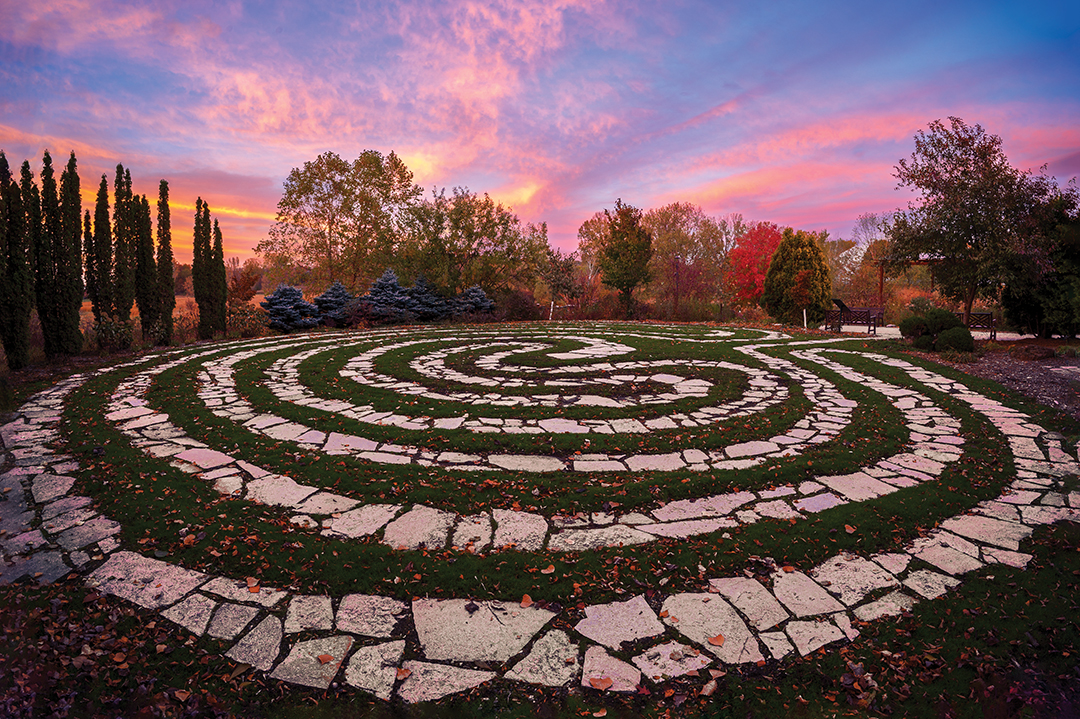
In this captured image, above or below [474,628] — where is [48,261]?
above

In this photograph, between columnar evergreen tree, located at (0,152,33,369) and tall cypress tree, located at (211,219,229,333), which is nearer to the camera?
columnar evergreen tree, located at (0,152,33,369)

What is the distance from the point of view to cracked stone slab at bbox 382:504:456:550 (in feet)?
8.79

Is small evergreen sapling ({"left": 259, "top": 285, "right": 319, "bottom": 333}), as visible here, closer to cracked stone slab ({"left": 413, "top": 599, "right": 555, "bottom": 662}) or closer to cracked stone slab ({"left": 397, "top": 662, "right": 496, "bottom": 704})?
cracked stone slab ({"left": 413, "top": 599, "right": 555, "bottom": 662})

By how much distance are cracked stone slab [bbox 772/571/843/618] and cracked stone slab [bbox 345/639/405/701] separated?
1697 mm

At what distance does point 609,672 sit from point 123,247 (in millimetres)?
12285

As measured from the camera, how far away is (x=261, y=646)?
75.0 inches

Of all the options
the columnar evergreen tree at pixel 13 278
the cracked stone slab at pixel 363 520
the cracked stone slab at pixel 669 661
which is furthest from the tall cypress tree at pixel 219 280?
the cracked stone slab at pixel 669 661

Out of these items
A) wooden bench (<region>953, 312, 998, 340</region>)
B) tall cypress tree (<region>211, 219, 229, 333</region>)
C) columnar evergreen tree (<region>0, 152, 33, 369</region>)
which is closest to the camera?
columnar evergreen tree (<region>0, 152, 33, 369</region>)

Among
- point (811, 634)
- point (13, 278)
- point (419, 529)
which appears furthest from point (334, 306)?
point (811, 634)

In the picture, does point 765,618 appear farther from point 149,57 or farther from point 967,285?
point 967,285

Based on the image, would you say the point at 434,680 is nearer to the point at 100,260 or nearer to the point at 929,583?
the point at 929,583

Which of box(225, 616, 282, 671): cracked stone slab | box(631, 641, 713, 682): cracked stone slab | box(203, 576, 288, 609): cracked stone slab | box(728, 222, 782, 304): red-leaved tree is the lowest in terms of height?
box(225, 616, 282, 671): cracked stone slab

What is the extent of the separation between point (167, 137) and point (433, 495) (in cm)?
884

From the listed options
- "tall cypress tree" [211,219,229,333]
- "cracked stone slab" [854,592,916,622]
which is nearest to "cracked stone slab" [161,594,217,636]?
"cracked stone slab" [854,592,916,622]
